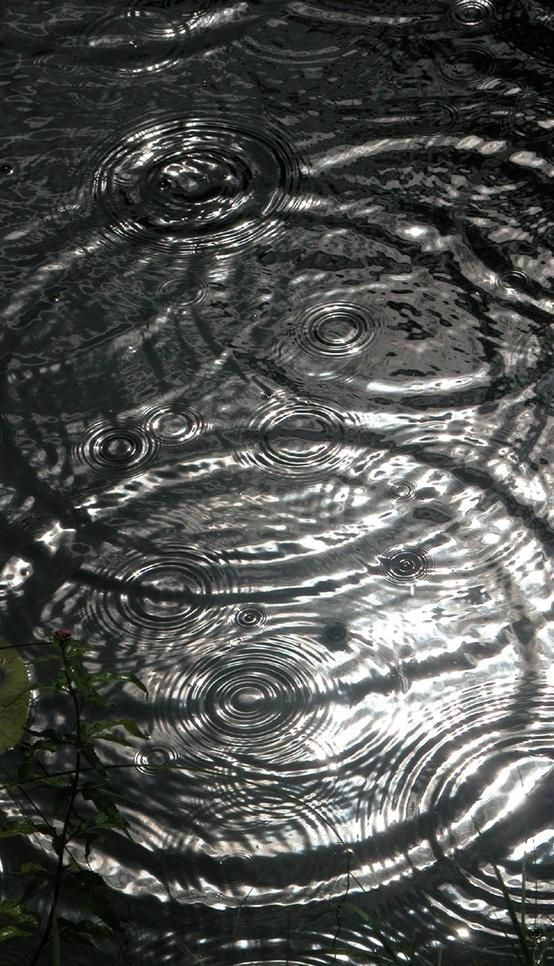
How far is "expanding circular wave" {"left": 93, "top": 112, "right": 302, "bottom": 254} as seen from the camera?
2322mm

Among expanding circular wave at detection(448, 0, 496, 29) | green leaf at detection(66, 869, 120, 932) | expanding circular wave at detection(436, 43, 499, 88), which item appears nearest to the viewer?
green leaf at detection(66, 869, 120, 932)

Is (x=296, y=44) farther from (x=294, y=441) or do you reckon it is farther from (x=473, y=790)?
(x=473, y=790)

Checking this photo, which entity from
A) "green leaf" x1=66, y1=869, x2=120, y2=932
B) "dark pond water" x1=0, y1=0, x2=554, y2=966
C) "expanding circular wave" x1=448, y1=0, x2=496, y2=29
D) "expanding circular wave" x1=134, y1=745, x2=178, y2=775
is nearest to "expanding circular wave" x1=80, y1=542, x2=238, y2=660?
"dark pond water" x1=0, y1=0, x2=554, y2=966

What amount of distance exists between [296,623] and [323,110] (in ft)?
4.44

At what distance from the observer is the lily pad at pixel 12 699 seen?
1.51m

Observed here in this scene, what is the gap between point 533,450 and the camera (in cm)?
189

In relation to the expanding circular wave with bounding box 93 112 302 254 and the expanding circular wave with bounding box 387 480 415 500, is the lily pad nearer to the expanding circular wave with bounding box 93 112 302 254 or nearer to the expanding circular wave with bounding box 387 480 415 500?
the expanding circular wave with bounding box 387 480 415 500

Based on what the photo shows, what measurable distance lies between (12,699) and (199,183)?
1316 mm

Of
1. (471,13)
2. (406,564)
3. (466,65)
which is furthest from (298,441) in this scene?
(471,13)

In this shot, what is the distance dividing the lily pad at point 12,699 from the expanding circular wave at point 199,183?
3.34 ft

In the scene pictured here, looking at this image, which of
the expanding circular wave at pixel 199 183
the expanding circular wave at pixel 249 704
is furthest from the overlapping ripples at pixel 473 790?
the expanding circular wave at pixel 199 183

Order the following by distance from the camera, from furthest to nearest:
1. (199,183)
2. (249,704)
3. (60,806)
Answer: (199,183)
(249,704)
(60,806)

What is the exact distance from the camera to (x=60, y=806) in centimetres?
138

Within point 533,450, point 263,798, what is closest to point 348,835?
point 263,798
